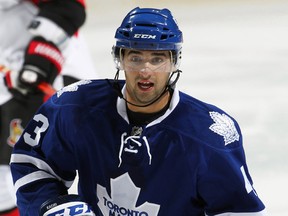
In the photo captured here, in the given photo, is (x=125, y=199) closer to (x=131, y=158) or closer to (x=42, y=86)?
(x=131, y=158)

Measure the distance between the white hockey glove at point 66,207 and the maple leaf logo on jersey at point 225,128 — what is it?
14.3 inches

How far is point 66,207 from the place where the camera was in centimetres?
211

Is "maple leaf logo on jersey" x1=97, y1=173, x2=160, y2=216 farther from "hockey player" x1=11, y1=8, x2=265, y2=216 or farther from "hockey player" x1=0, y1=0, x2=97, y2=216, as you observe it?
"hockey player" x1=0, y1=0, x2=97, y2=216

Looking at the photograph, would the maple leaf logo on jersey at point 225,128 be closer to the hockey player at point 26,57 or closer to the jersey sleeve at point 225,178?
the jersey sleeve at point 225,178

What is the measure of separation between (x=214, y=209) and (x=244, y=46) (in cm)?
413

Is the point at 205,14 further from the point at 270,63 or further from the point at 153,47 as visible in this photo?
the point at 153,47

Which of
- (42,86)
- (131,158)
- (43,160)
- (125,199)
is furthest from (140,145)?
(42,86)

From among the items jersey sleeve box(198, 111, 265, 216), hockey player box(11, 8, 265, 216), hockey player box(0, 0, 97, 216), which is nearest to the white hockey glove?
hockey player box(11, 8, 265, 216)

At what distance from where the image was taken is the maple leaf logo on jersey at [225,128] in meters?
2.12

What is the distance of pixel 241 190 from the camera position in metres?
2.08

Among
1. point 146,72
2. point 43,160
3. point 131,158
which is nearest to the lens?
point 146,72

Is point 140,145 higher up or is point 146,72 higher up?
point 146,72

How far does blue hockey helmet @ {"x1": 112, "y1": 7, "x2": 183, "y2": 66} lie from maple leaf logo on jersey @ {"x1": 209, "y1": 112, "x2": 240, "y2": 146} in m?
0.17

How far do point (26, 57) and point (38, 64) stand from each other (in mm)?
63
